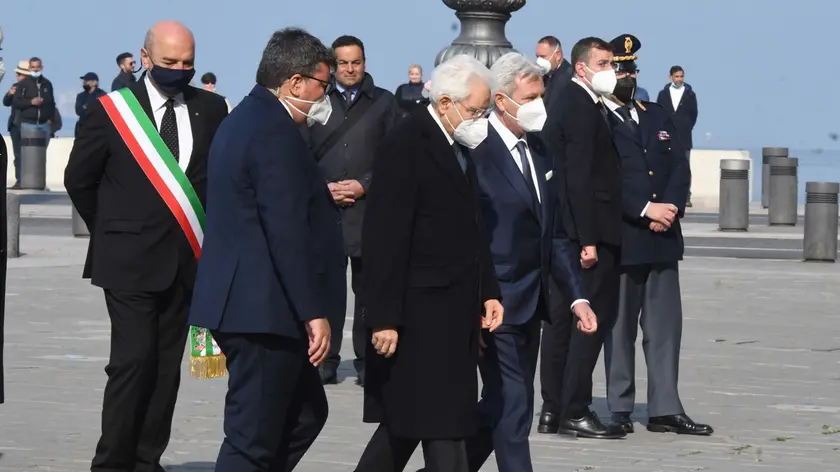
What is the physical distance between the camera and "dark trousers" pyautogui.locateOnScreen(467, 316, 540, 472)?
7258mm

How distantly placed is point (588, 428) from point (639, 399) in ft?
5.03

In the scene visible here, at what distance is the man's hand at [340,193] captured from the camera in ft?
36.4

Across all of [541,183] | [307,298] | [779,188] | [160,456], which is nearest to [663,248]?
[541,183]

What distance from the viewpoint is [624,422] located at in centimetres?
969

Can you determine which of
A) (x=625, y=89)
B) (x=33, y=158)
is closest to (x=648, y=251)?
(x=625, y=89)

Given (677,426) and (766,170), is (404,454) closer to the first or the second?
(677,426)

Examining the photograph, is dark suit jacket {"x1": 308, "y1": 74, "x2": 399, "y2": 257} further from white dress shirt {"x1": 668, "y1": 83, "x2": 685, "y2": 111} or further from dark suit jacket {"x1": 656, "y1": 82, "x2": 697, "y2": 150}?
white dress shirt {"x1": 668, "y1": 83, "x2": 685, "y2": 111}

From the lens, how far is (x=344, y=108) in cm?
1132

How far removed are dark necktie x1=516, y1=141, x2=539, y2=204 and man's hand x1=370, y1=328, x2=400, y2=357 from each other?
1.20 metres

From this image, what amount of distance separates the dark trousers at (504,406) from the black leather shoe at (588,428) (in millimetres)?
2047

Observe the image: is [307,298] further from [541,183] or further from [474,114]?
[541,183]

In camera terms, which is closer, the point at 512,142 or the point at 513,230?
the point at 513,230

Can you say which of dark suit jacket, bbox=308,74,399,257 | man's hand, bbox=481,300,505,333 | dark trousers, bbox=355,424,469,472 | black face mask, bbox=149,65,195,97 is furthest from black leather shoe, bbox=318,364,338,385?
man's hand, bbox=481,300,505,333

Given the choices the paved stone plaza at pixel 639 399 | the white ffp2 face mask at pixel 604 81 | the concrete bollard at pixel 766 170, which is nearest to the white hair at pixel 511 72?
the white ffp2 face mask at pixel 604 81
